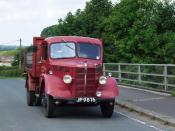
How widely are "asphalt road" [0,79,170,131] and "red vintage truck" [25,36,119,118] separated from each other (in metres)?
0.45

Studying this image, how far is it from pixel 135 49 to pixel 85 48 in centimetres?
2019

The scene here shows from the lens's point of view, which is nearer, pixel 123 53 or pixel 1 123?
pixel 1 123

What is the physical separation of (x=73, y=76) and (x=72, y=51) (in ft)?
4.60

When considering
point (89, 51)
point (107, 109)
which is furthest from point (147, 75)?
point (107, 109)

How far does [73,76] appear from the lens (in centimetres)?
1537

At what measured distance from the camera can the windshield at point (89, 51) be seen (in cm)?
1655

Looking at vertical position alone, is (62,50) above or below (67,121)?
above

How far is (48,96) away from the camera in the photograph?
15.4m

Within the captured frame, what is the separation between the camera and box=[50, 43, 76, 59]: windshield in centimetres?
1650

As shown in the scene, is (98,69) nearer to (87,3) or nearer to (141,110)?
(141,110)

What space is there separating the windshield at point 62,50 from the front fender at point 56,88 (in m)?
0.97

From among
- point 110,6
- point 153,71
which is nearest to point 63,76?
point 153,71

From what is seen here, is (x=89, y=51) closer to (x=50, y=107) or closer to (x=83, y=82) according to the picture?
(x=83, y=82)

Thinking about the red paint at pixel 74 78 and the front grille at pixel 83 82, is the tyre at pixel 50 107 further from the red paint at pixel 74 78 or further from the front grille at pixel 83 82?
the front grille at pixel 83 82
